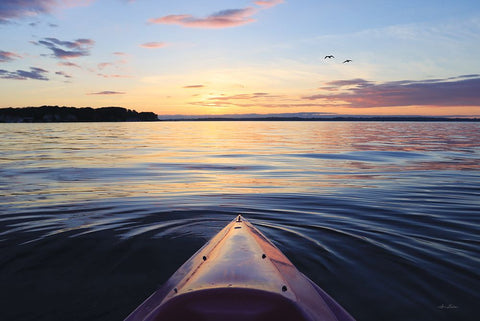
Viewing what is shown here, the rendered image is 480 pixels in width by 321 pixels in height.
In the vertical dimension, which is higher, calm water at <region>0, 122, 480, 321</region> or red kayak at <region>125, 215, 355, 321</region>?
red kayak at <region>125, 215, 355, 321</region>

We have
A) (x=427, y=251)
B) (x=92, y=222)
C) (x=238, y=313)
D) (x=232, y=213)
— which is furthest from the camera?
(x=232, y=213)

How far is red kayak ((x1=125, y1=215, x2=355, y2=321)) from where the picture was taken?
2488 mm

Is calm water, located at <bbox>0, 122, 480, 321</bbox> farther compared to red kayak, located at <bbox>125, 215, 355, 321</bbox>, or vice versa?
calm water, located at <bbox>0, 122, 480, 321</bbox>

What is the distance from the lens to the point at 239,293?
8.63 feet

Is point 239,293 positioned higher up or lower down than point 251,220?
higher up

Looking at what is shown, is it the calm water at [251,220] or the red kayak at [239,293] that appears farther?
the calm water at [251,220]

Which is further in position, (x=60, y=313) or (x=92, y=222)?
(x=92, y=222)

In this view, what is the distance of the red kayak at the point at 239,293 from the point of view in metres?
2.49

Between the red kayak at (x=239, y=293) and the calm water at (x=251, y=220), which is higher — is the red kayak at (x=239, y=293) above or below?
above

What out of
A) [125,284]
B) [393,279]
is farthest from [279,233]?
[125,284]

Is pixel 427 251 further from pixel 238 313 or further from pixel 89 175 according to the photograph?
pixel 89 175

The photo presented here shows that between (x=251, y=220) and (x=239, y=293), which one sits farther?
(x=251, y=220)

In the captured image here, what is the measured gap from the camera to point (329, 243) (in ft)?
19.1

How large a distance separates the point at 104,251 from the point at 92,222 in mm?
1787
